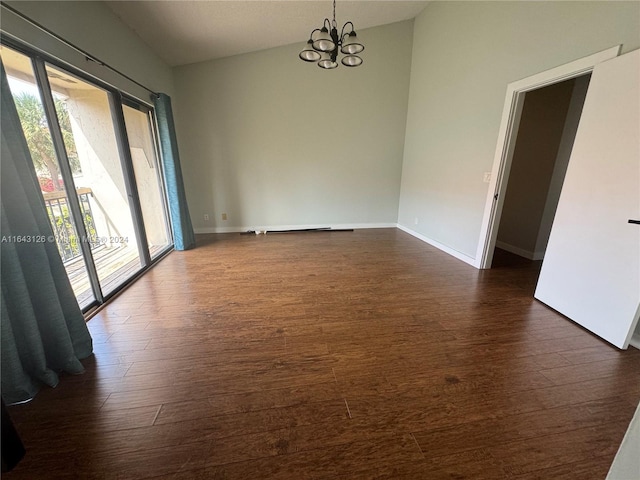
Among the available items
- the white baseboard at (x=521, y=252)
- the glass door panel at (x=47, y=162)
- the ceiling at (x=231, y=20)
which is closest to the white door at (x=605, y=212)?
the white baseboard at (x=521, y=252)

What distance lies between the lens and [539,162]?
3340mm

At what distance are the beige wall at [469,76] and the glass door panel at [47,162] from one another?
3.96m

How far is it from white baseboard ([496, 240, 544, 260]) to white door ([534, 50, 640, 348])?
1540 mm

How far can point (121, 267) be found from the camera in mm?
3119

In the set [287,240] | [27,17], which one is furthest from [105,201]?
[287,240]

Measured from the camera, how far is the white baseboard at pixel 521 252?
11.5 feet

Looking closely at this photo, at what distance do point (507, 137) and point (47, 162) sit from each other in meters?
4.24

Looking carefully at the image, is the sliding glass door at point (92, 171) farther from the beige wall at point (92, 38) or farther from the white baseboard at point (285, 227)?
the white baseboard at point (285, 227)

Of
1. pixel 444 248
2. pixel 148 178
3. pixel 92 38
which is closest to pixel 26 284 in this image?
pixel 92 38

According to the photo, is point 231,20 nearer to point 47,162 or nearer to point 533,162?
point 47,162

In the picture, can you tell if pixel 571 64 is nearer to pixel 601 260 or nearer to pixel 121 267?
pixel 601 260

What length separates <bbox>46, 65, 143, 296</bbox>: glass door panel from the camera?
2.28 m

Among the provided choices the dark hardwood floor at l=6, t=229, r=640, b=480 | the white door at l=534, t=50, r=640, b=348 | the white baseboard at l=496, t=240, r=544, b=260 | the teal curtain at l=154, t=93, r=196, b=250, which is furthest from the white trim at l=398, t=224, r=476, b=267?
the teal curtain at l=154, t=93, r=196, b=250

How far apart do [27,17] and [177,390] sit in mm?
2555
